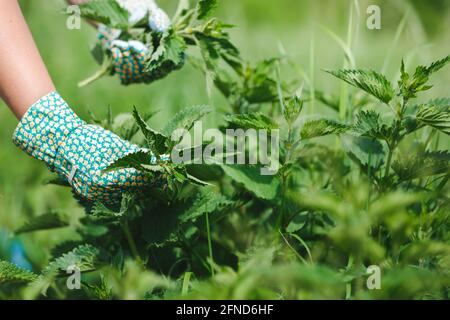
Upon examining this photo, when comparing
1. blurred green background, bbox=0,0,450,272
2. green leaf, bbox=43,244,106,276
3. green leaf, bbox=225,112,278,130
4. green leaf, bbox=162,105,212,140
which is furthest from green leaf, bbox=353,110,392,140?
green leaf, bbox=43,244,106,276

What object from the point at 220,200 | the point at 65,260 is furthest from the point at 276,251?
the point at 65,260

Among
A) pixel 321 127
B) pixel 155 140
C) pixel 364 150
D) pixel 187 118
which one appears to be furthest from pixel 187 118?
pixel 364 150

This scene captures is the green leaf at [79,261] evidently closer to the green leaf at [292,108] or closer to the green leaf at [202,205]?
the green leaf at [202,205]

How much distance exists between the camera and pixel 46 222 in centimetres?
113

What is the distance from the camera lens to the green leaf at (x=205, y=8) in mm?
1012

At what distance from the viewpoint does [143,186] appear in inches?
36.1

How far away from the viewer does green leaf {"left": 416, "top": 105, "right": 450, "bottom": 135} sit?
0.86m

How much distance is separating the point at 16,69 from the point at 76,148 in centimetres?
17

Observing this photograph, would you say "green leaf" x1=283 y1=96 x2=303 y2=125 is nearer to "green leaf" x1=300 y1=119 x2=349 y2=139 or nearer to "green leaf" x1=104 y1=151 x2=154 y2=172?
"green leaf" x1=300 y1=119 x2=349 y2=139

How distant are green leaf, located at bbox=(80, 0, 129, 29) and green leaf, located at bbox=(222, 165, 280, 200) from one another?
0.35m

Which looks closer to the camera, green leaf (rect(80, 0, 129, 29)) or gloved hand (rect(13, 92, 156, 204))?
gloved hand (rect(13, 92, 156, 204))

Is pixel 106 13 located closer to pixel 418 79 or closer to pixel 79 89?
pixel 418 79

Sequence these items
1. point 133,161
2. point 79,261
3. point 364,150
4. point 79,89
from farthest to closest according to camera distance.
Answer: point 79,89 < point 364,150 < point 79,261 < point 133,161
